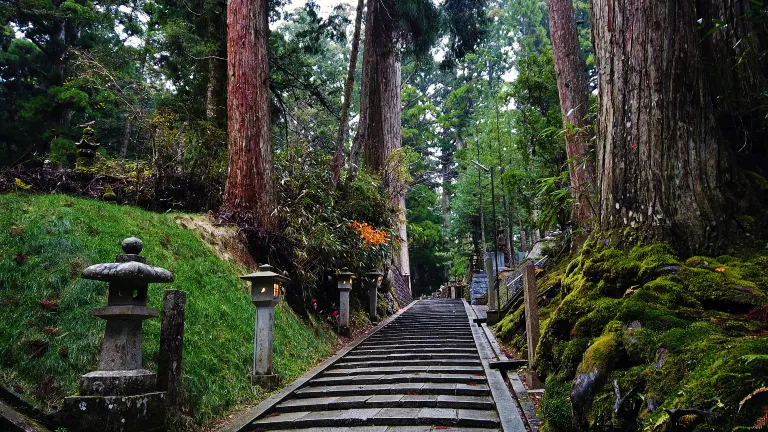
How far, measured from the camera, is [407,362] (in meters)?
7.00

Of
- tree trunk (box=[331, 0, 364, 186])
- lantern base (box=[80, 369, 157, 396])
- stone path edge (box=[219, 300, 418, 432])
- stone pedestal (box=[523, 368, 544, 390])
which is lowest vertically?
stone path edge (box=[219, 300, 418, 432])

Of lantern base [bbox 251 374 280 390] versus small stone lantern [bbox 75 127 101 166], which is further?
small stone lantern [bbox 75 127 101 166]

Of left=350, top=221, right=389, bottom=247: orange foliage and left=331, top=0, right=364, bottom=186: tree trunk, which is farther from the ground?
left=331, top=0, right=364, bottom=186: tree trunk

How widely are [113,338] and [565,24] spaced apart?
10068 millimetres

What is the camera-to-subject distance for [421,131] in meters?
33.8

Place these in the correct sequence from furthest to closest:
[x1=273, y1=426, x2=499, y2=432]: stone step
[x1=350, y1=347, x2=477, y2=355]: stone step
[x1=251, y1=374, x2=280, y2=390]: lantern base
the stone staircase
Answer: [x1=350, y1=347, x2=477, y2=355]: stone step < [x1=251, y1=374, x2=280, y2=390]: lantern base < the stone staircase < [x1=273, y1=426, x2=499, y2=432]: stone step

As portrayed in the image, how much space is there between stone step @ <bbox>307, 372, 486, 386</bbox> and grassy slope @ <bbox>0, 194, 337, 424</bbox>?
1.66 ft

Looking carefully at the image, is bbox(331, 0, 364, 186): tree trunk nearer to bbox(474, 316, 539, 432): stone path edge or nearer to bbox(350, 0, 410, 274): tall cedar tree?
bbox(350, 0, 410, 274): tall cedar tree

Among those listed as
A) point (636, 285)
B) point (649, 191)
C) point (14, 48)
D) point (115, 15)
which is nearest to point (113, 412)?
point (636, 285)

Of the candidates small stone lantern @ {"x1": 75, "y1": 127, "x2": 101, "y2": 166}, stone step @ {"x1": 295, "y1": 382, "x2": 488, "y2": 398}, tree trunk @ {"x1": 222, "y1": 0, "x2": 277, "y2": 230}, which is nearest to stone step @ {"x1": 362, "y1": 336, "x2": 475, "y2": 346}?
stone step @ {"x1": 295, "y1": 382, "x2": 488, "y2": 398}

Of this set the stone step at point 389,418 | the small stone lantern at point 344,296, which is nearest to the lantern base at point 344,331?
the small stone lantern at point 344,296

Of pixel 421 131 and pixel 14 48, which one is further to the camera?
pixel 421 131

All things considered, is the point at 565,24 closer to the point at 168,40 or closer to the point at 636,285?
the point at 636,285

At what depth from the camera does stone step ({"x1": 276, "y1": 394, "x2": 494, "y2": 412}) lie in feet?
15.6
